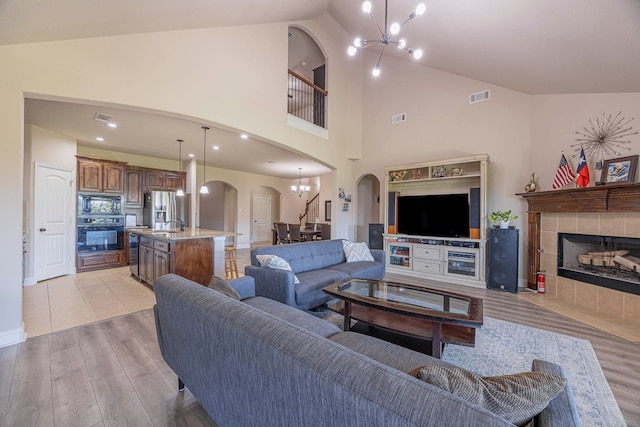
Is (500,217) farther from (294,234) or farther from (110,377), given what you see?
(110,377)

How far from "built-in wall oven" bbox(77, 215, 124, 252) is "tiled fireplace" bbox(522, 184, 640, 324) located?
819 cm

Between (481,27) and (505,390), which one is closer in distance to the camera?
(505,390)

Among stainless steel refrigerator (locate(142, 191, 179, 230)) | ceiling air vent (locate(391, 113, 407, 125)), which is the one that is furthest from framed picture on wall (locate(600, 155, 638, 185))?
stainless steel refrigerator (locate(142, 191, 179, 230))

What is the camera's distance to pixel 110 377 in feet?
6.78

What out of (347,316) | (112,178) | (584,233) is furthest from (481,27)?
(112,178)

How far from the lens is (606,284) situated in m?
3.43

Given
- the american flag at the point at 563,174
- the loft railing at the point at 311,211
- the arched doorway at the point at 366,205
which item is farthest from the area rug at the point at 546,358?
the loft railing at the point at 311,211

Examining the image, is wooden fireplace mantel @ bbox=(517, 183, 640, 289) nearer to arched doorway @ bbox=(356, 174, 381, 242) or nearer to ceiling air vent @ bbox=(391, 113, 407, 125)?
ceiling air vent @ bbox=(391, 113, 407, 125)

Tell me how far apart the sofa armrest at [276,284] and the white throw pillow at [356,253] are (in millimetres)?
1581

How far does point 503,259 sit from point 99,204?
7986mm

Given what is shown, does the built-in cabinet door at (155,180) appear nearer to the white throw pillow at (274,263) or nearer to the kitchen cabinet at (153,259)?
the kitchen cabinet at (153,259)

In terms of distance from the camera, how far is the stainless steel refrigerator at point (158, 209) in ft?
21.7

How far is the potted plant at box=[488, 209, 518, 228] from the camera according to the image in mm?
4410

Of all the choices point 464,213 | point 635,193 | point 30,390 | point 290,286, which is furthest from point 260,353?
point 464,213
